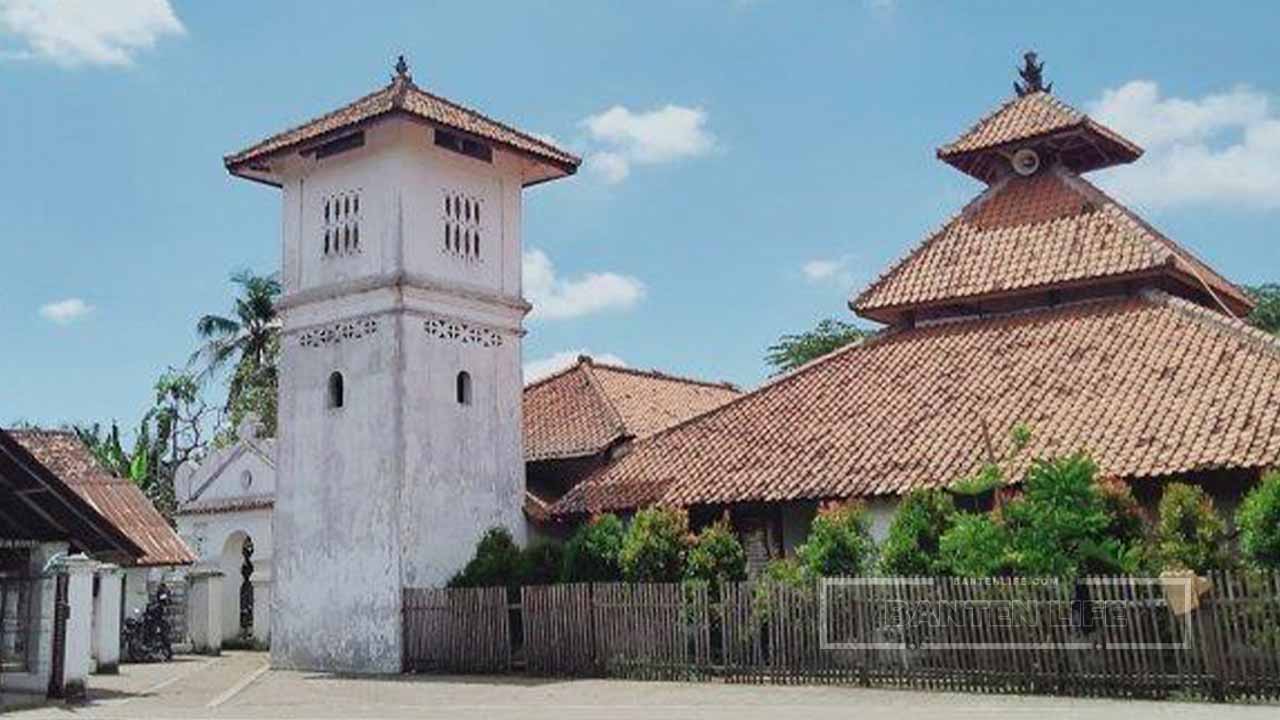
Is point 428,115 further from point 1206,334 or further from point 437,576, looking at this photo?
point 1206,334

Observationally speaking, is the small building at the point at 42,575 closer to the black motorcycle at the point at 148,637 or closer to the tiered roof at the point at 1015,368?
the tiered roof at the point at 1015,368

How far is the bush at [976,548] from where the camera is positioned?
16.8 metres

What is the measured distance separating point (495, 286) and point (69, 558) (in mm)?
9189

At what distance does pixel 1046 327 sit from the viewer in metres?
22.5

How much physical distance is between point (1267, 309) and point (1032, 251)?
23470mm

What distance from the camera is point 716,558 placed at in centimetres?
1997

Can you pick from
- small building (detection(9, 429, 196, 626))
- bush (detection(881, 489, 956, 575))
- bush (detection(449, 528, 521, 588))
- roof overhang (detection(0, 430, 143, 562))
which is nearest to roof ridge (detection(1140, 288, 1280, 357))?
bush (detection(881, 489, 956, 575))

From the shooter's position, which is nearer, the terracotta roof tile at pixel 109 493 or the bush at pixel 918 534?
the bush at pixel 918 534

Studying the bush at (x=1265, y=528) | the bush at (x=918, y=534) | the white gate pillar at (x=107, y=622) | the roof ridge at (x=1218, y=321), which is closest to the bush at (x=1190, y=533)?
the bush at (x=1265, y=528)

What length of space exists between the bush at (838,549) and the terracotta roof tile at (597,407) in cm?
758

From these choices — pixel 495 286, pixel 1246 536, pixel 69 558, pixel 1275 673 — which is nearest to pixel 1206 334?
pixel 1246 536

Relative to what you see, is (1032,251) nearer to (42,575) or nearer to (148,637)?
(42,575)

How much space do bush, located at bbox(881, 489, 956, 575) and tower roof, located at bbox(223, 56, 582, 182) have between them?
10058mm

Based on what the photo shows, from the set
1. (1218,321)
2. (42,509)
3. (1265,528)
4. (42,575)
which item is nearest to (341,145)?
(42,509)
